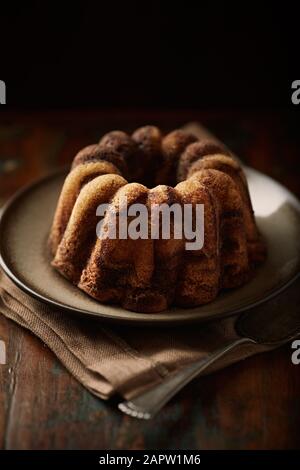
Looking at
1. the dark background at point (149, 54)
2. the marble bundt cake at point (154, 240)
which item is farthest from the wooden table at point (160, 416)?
the dark background at point (149, 54)

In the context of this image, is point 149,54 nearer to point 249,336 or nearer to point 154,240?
point 154,240

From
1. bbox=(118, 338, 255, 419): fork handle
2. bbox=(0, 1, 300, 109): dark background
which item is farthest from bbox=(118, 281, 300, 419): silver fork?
bbox=(0, 1, 300, 109): dark background

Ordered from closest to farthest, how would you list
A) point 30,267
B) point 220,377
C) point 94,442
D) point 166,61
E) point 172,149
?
point 94,442
point 220,377
point 30,267
point 172,149
point 166,61

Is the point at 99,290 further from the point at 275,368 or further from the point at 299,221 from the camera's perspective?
the point at 299,221

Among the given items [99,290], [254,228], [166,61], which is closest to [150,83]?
[166,61]

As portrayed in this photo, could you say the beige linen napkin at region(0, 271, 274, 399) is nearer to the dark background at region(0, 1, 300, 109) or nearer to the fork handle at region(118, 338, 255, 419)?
the fork handle at region(118, 338, 255, 419)

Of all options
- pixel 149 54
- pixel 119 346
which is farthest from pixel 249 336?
pixel 149 54
